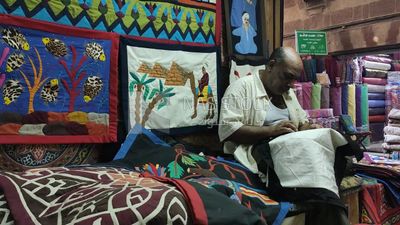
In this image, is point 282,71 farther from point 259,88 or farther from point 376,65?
point 376,65

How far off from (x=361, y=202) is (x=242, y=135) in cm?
87

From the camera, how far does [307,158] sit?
1.83m

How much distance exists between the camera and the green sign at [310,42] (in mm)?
3391

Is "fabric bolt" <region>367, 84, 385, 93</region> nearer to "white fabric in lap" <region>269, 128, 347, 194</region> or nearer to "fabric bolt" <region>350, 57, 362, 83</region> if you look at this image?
"fabric bolt" <region>350, 57, 362, 83</region>

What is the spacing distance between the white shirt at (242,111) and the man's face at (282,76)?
0.23 ft

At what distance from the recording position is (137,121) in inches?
87.1

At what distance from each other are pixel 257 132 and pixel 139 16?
3.15 ft

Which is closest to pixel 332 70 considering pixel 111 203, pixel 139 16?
pixel 139 16

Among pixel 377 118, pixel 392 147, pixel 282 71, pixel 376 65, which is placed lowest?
pixel 392 147

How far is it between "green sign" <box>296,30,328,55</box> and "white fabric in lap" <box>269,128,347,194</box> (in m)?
1.64

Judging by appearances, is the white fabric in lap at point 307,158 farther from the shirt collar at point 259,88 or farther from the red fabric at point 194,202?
the red fabric at point 194,202

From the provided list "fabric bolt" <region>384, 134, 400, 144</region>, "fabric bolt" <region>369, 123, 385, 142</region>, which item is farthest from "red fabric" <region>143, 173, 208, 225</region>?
"fabric bolt" <region>369, 123, 385, 142</region>

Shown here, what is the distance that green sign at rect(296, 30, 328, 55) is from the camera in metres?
3.39

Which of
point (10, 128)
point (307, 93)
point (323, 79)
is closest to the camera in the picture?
point (10, 128)
